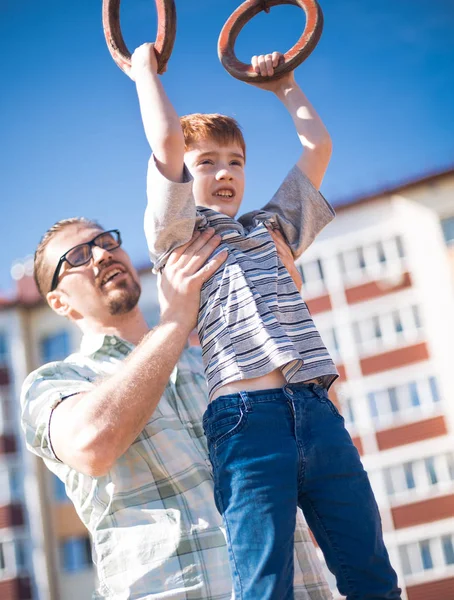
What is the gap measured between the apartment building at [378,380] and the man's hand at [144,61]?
25.9 metres

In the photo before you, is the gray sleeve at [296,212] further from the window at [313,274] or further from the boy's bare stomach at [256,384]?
the window at [313,274]

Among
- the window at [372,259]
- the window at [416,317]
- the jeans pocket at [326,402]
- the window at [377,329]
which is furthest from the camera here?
the window at [372,259]

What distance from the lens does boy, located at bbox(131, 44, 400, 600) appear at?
2.06 meters

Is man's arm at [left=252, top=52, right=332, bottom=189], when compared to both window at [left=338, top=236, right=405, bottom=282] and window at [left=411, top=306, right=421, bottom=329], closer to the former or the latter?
window at [left=411, top=306, right=421, bottom=329]

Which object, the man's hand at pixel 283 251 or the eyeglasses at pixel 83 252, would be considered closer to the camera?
the man's hand at pixel 283 251

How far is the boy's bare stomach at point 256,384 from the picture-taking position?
2.21 meters

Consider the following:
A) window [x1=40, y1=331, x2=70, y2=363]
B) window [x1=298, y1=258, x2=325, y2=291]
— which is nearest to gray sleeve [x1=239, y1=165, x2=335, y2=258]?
window [x1=298, y1=258, x2=325, y2=291]

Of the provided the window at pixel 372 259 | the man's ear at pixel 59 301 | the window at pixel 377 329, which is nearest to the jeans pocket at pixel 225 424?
the man's ear at pixel 59 301

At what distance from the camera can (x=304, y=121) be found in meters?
2.81

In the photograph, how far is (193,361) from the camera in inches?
133

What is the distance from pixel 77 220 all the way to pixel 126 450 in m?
1.61

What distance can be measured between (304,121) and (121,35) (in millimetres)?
710

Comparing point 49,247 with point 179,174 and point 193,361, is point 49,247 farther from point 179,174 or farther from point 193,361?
point 179,174

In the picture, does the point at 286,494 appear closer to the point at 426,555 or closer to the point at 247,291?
the point at 247,291
